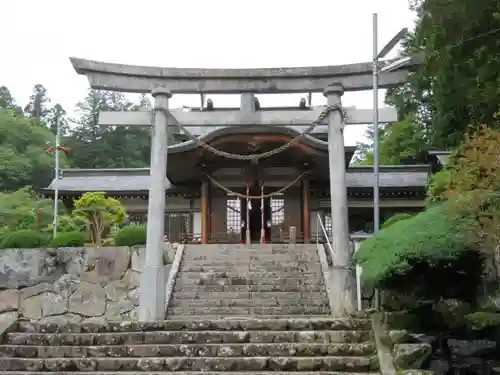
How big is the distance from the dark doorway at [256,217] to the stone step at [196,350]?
13.3 meters

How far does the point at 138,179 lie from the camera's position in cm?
2527

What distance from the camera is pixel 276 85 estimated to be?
11602mm

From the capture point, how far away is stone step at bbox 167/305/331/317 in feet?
36.9

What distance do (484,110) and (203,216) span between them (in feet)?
37.7

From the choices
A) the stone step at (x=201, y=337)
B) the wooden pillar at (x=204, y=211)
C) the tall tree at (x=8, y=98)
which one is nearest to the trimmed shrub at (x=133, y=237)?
the stone step at (x=201, y=337)

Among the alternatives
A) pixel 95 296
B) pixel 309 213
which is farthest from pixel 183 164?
pixel 95 296

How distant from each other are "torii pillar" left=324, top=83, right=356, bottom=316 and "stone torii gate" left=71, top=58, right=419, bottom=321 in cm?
2

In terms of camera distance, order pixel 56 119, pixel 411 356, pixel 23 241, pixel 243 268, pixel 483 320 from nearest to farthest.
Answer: pixel 411 356
pixel 483 320
pixel 243 268
pixel 23 241
pixel 56 119

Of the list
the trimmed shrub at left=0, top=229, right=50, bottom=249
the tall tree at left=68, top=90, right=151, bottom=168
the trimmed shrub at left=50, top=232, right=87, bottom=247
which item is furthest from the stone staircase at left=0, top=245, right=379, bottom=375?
the tall tree at left=68, top=90, right=151, bottom=168

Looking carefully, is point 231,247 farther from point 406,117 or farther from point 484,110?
point 406,117

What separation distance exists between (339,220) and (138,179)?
16.1 m

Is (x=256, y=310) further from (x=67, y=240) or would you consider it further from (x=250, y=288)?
(x=67, y=240)

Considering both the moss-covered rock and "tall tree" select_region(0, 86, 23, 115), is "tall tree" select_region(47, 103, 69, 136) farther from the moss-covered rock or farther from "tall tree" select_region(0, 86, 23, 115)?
the moss-covered rock

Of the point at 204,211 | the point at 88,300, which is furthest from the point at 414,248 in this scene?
the point at 204,211
